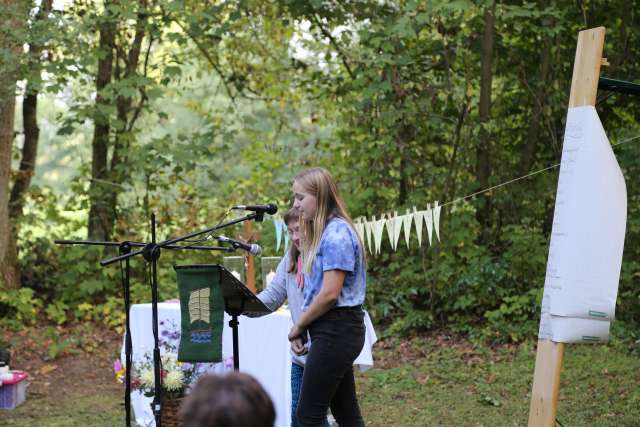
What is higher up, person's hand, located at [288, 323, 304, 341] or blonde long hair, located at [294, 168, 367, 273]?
blonde long hair, located at [294, 168, 367, 273]

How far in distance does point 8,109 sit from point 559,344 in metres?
6.99

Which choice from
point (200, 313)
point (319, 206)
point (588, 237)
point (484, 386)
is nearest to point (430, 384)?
point (484, 386)

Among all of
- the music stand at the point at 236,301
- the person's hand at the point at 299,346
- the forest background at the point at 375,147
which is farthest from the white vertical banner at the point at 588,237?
the forest background at the point at 375,147

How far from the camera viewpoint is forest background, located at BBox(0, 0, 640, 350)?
848 cm

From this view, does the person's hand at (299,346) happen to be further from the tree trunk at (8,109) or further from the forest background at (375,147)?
the tree trunk at (8,109)

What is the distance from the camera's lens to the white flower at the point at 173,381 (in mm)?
4875

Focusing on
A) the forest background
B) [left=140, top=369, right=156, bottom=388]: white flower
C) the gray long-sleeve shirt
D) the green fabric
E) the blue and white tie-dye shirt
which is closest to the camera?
the blue and white tie-dye shirt

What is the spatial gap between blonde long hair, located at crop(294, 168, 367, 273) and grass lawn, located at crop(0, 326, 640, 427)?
2642mm

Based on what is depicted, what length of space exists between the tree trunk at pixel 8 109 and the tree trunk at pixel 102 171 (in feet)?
3.33

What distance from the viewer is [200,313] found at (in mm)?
4023

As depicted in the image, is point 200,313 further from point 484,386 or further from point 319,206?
point 484,386

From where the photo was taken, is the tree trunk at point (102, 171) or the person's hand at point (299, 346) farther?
the tree trunk at point (102, 171)

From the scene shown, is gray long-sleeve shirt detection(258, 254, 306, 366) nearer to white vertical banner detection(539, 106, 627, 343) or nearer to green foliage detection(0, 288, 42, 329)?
white vertical banner detection(539, 106, 627, 343)

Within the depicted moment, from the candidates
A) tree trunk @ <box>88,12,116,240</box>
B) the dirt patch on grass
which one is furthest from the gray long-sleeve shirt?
tree trunk @ <box>88,12,116,240</box>
